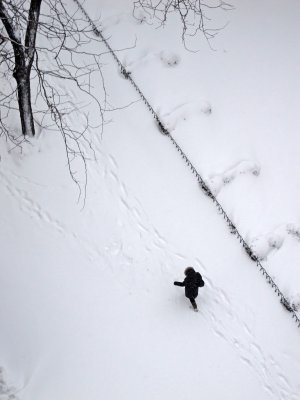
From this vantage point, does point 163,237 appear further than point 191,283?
Yes

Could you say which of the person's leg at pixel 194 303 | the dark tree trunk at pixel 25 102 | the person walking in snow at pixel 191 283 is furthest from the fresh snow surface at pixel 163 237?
the person walking in snow at pixel 191 283

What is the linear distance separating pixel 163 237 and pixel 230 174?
5.61 feet

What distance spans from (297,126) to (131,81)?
135 inches

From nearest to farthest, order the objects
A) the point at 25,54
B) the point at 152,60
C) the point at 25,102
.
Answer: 1. the point at 25,54
2. the point at 25,102
3. the point at 152,60

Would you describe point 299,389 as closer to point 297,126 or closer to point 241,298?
point 241,298

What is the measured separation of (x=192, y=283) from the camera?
21.9ft

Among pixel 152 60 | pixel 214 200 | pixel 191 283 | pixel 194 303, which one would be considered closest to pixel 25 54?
pixel 152 60

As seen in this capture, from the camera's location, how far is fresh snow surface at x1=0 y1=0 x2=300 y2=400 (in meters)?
6.39

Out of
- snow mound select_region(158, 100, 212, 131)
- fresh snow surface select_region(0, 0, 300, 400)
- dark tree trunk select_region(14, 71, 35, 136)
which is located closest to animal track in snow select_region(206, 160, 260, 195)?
fresh snow surface select_region(0, 0, 300, 400)

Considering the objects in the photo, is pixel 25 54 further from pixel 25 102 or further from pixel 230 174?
pixel 230 174

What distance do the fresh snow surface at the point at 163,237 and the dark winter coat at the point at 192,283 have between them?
497 mm

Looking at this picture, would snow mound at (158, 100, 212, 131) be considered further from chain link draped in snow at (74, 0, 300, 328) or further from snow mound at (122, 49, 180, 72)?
snow mound at (122, 49, 180, 72)

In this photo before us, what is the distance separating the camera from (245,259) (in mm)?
7539

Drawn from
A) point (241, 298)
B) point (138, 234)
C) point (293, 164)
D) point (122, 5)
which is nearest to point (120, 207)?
point (138, 234)
